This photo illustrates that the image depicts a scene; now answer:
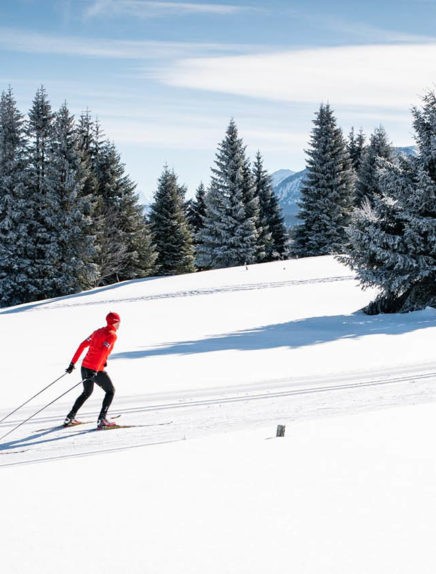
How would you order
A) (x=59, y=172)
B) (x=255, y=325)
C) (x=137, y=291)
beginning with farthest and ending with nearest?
(x=59, y=172) → (x=137, y=291) → (x=255, y=325)

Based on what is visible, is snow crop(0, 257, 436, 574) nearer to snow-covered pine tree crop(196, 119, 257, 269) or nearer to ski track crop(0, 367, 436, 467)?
ski track crop(0, 367, 436, 467)

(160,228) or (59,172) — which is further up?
(59,172)

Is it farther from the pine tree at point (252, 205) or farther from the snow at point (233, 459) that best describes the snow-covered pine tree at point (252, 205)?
the snow at point (233, 459)

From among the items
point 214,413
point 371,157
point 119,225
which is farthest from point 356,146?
point 214,413

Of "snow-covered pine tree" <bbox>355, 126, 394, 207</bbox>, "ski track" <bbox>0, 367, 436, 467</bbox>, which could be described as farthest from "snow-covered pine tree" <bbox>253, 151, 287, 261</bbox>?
"ski track" <bbox>0, 367, 436, 467</bbox>

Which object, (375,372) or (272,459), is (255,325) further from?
(272,459)

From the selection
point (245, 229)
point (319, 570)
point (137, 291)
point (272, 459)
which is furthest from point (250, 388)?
point (245, 229)

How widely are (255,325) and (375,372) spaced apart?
7.30m

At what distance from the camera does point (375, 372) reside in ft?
39.8

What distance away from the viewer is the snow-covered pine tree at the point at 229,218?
149 feet

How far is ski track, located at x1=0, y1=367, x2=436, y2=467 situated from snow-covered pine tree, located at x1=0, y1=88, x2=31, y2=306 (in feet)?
95.2

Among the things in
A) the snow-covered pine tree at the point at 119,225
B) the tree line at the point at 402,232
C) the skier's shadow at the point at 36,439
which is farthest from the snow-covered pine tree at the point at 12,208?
the skier's shadow at the point at 36,439

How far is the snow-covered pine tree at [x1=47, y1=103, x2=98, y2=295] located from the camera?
37.9 meters

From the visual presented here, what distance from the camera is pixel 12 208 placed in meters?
37.6
